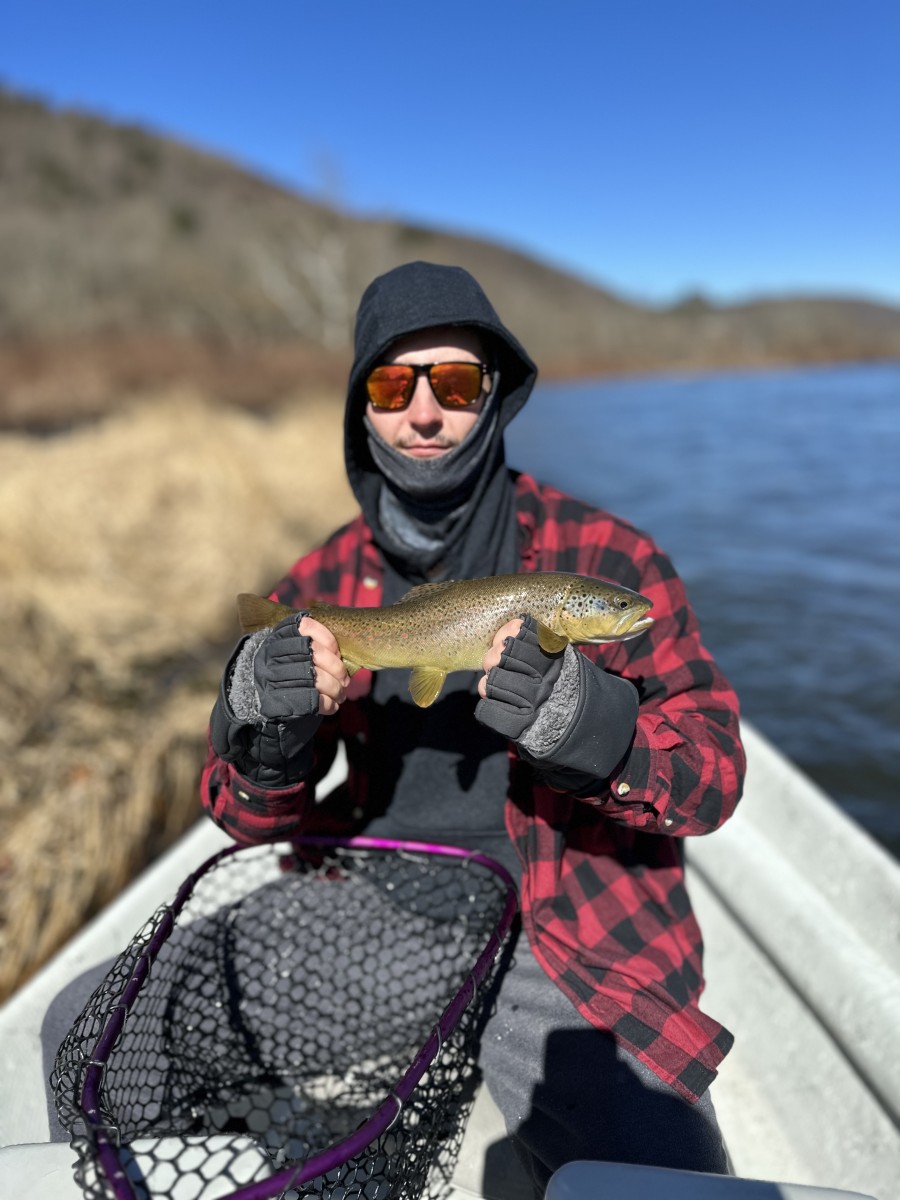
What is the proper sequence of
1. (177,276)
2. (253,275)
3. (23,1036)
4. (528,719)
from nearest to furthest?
(528,719) → (23,1036) → (177,276) → (253,275)

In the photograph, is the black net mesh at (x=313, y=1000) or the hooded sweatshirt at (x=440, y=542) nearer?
the black net mesh at (x=313, y=1000)

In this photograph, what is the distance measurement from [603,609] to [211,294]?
190ft

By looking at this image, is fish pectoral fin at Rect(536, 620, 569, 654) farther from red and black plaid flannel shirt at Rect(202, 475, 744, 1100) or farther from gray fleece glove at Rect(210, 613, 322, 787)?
gray fleece glove at Rect(210, 613, 322, 787)

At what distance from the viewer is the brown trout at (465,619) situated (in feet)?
7.02

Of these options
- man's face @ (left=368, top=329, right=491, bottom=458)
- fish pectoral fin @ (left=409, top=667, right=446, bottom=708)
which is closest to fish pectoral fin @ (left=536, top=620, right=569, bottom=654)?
fish pectoral fin @ (left=409, top=667, right=446, bottom=708)

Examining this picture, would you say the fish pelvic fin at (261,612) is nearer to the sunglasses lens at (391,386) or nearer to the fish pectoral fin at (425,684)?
the fish pectoral fin at (425,684)

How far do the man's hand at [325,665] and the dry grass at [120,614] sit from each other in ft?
9.28

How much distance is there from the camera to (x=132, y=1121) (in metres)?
2.12

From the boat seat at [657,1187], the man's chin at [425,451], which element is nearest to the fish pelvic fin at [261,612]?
the man's chin at [425,451]

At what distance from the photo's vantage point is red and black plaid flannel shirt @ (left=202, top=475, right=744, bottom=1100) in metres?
1.98

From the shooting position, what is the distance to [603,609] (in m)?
2.13

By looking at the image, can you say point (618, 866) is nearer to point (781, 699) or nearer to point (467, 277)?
point (467, 277)

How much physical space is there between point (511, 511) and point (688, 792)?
1.04 metres

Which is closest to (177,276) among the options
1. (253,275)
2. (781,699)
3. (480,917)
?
(253,275)
